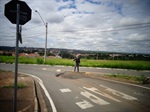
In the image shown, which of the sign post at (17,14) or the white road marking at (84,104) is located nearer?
the sign post at (17,14)

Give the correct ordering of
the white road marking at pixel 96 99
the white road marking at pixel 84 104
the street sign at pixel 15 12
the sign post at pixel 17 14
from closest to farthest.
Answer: the sign post at pixel 17 14, the street sign at pixel 15 12, the white road marking at pixel 84 104, the white road marking at pixel 96 99

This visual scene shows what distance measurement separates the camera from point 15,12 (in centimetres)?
377

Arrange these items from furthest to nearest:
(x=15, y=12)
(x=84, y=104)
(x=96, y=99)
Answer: (x=96, y=99), (x=84, y=104), (x=15, y=12)

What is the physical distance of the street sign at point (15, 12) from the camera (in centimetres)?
379

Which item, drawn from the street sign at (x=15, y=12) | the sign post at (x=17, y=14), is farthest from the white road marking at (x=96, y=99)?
the street sign at (x=15, y=12)

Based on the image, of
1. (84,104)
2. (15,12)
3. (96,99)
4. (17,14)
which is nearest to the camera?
(17,14)

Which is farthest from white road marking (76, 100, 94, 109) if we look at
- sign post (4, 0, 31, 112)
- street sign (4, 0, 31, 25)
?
street sign (4, 0, 31, 25)

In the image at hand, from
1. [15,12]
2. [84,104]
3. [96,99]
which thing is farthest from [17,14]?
[96,99]

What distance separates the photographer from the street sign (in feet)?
12.4

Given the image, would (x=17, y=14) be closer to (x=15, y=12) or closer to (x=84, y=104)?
(x=15, y=12)

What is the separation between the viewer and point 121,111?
5516mm

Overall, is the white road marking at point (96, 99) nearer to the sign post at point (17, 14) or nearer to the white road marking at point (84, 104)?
the white road marking at point (84, 104)

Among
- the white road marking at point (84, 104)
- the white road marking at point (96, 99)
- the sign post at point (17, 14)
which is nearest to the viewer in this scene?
the sign post at point (17, 14)

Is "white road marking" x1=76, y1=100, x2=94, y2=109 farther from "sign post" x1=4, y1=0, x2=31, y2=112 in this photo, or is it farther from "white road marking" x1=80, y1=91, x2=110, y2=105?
"sign post" x1=4, y1=0, x2=31, y2=112
